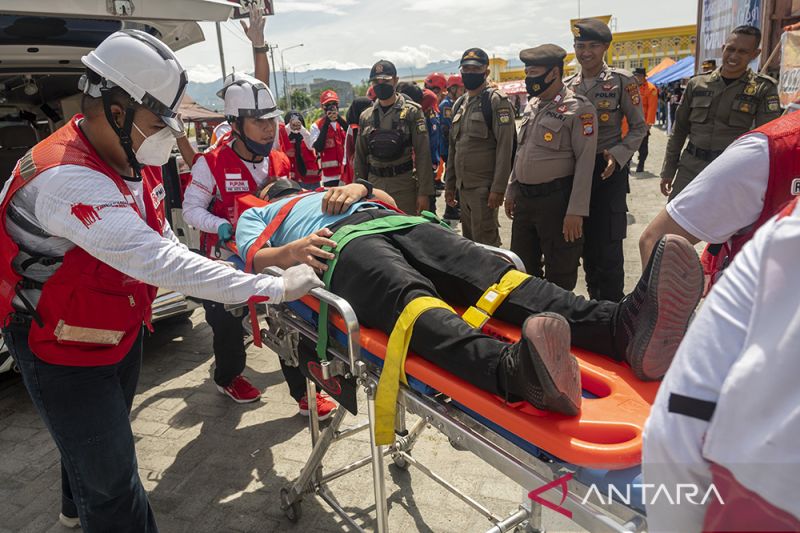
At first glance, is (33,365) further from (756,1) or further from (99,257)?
(756,1)

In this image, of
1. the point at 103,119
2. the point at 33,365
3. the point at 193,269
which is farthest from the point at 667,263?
the point at 33,365

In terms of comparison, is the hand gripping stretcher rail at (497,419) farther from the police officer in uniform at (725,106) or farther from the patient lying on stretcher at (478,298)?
the police officer in uniform at (725,106)

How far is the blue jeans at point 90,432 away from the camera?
1819 millimetres

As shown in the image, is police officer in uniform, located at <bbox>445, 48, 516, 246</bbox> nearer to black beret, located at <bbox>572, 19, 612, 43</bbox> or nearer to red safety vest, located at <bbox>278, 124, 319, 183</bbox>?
black beret, located at <bbox>572, 19, 612, 43</bbox>

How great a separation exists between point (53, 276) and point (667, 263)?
72.5 inches

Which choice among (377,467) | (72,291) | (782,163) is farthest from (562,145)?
(72,291)

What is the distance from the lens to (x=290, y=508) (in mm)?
2482

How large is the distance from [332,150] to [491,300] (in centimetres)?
560

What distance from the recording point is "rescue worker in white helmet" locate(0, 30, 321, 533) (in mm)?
1651

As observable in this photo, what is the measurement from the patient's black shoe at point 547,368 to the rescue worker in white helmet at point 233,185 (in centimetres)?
205

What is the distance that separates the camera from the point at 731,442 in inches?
29.5

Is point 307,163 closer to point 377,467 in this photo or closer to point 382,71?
Result: point 382,71

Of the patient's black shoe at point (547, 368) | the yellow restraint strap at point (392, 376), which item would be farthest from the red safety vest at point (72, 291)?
the patient's black shoe at point (547, 368)

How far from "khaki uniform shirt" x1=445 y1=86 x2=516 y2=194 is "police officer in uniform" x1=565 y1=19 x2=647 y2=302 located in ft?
2.15
